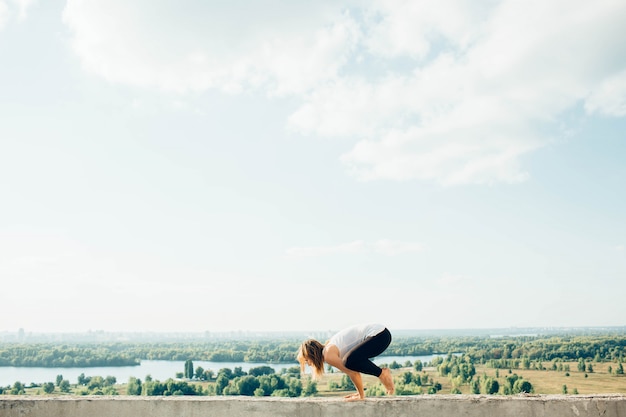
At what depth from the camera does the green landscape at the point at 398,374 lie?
254 ft

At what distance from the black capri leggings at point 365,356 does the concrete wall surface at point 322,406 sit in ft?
1.27

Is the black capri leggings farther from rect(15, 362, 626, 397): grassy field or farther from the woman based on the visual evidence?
rect(15, 362, 626, 397): grassy field

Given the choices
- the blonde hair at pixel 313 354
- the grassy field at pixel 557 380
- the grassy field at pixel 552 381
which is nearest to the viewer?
the blonde hair at pixel 313 354

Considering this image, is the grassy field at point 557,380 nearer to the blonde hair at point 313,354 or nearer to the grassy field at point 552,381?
the grassy field at point 552,381

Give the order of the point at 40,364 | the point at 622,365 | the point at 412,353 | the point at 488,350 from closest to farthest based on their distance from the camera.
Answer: the point at 622,365, the point at 40,364, the point at 488,350, the point at 412,353

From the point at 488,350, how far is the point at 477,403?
15406cm

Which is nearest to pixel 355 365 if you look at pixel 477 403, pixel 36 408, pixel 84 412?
pixel 477 403

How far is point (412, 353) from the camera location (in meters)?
165

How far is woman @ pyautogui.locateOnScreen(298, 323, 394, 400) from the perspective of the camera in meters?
4.56

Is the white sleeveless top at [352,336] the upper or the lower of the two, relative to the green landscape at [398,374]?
upper

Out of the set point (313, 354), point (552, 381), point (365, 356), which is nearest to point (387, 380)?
point (365, 356)

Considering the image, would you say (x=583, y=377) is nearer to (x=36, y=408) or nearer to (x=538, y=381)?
(x=538, y=381)

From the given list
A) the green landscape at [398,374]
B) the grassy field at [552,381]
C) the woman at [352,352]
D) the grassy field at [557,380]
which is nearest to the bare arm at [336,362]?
the woman at [352,352]

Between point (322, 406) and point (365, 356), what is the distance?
687mm
